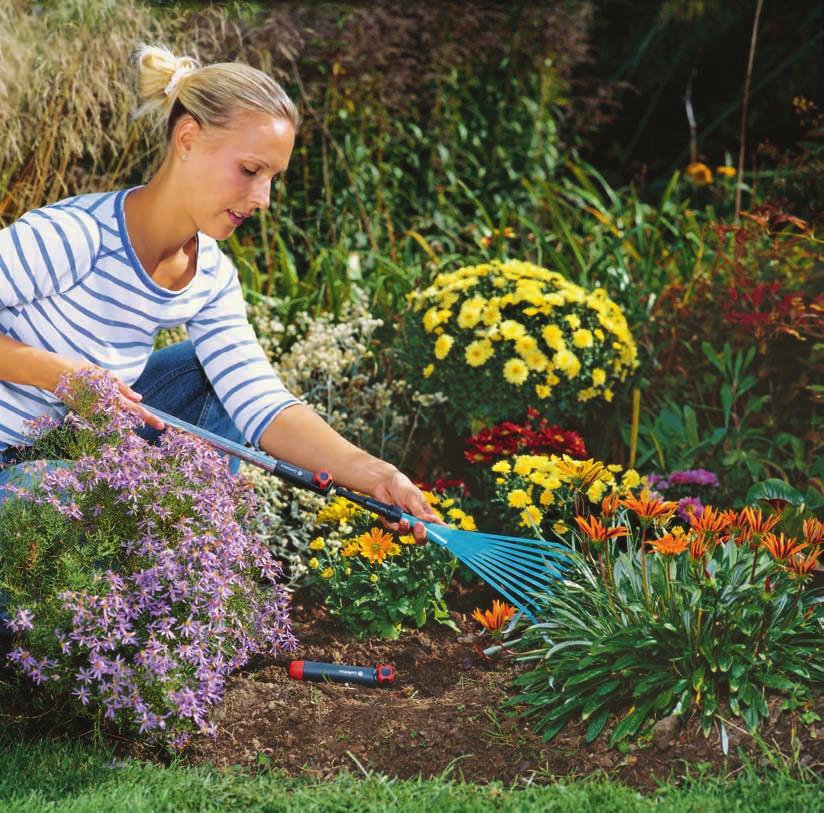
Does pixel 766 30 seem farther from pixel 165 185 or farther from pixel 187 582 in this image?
pixel 187 582

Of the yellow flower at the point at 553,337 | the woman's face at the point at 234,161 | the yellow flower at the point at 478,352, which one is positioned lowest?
the yellow flower at the point at 478,352

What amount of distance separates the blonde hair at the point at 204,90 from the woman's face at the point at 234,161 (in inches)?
0.9

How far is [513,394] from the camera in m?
3.90

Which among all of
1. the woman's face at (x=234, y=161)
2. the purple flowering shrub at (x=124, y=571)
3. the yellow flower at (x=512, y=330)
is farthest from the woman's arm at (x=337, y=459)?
the yellow flower at (x=512, y=330)

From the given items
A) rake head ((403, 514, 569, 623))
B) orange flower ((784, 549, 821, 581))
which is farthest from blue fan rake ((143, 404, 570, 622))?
orange flower ((784, 549, 821, 581))

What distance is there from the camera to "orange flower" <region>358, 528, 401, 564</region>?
307cm

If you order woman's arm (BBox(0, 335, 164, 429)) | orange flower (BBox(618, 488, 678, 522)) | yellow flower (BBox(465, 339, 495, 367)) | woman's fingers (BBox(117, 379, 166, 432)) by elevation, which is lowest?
yellow flower (BBox(465, 339, 495, 367))

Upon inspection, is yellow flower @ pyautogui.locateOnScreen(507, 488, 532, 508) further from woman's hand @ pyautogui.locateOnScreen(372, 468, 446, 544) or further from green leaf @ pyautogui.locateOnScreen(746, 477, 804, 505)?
green leaf @ pyautogui.locateOnScreen(746, 477, 804, 505)

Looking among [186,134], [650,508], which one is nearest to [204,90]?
[186,134]

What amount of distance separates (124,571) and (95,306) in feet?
2.54

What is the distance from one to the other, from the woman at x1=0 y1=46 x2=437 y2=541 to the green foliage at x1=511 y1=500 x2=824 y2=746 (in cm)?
47

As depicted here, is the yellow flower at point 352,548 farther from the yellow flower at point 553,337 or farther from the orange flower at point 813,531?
the orange flower at point 813,531

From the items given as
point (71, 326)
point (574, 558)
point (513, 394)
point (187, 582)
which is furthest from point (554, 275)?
point (187, 582)

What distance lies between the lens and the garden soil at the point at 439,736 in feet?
7.93
